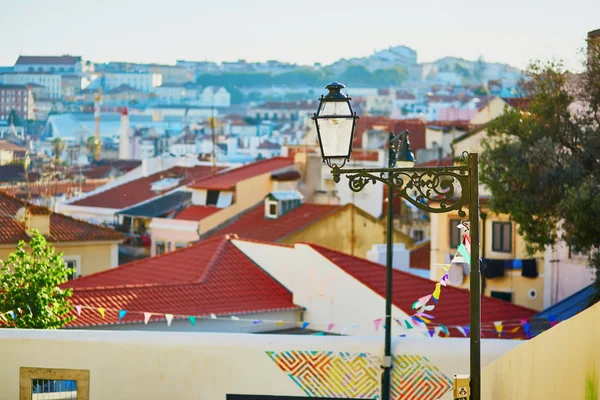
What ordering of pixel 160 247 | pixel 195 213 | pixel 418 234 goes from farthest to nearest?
1. pixel 418 234
2. pixel 160 247
3. pixel 195 213

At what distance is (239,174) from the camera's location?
135ft

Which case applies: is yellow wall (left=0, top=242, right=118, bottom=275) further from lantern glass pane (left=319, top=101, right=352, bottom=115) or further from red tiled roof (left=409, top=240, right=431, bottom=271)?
lantern glass pane (left=319, top=101, right=352, bottom=115)

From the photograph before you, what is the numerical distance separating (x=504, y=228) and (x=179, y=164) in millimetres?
32833

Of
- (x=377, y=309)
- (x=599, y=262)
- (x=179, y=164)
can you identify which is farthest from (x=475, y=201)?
(x=179, y=164)

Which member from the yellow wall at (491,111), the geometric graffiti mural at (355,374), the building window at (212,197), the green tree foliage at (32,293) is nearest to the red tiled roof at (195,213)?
the building window at (212,197)

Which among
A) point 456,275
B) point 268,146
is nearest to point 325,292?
point 456,275

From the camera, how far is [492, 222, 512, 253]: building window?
26.7 metres

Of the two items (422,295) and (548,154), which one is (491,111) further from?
(548,154)

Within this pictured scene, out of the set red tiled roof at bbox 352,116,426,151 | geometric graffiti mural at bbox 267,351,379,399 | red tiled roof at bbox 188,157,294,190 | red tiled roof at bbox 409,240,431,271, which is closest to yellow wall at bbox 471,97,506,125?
red tiled roof at bbox 352,116,426,151

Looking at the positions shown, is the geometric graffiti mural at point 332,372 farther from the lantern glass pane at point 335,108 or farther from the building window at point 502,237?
the building window at point 502,237

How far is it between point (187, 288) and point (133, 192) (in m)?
30.9

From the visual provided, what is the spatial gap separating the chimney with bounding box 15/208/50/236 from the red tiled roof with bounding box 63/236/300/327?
3587 mm

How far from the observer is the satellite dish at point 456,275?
2644 centimetres

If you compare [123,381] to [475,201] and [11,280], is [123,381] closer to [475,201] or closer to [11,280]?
[11,280]
